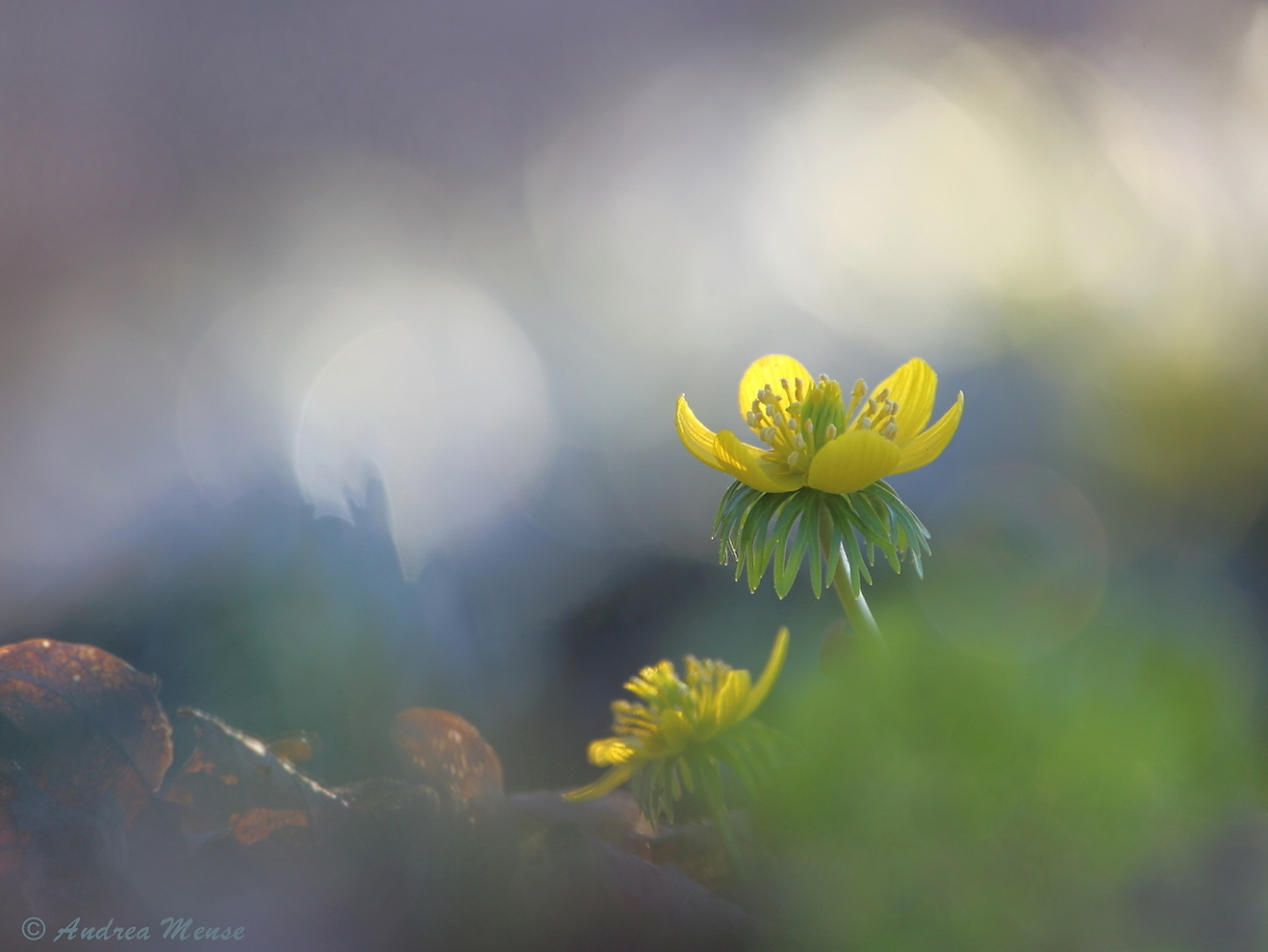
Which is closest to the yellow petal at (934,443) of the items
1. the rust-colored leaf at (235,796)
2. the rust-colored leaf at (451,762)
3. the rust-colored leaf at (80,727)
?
the rust-colored leaf at (451,762)

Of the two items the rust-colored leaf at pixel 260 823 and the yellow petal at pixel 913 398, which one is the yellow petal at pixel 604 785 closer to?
the rust-colored leaf at pixel 260 823

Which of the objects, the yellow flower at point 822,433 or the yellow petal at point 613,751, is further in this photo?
the yellow petal at point 613,751

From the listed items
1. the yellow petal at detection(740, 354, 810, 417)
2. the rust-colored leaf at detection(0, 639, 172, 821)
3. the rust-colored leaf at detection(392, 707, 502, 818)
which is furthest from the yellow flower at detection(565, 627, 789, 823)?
the rust-colored leaf at detection(0, 639, 172, 821)

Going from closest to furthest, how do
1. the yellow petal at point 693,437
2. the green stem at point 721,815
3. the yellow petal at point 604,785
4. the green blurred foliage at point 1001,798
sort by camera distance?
1. the green blurred foliage at point 1001,798
2. the green stem at point 721,815
3. the yellow petal at point 693,437
4. the yellow petal at point 604,785

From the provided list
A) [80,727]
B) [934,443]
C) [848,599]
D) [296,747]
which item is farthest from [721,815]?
[80,727]

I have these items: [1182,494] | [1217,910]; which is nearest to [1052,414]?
[1182,494]

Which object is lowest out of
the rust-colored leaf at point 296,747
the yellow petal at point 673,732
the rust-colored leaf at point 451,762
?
the rust-colored leaf at point 296,747

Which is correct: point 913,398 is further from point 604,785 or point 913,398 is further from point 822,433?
point 604,785

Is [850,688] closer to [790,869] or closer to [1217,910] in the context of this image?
[790,869]

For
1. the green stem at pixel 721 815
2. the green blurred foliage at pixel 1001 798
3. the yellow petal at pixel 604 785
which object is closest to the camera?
the green blurred foliage at pixel 1001 798
